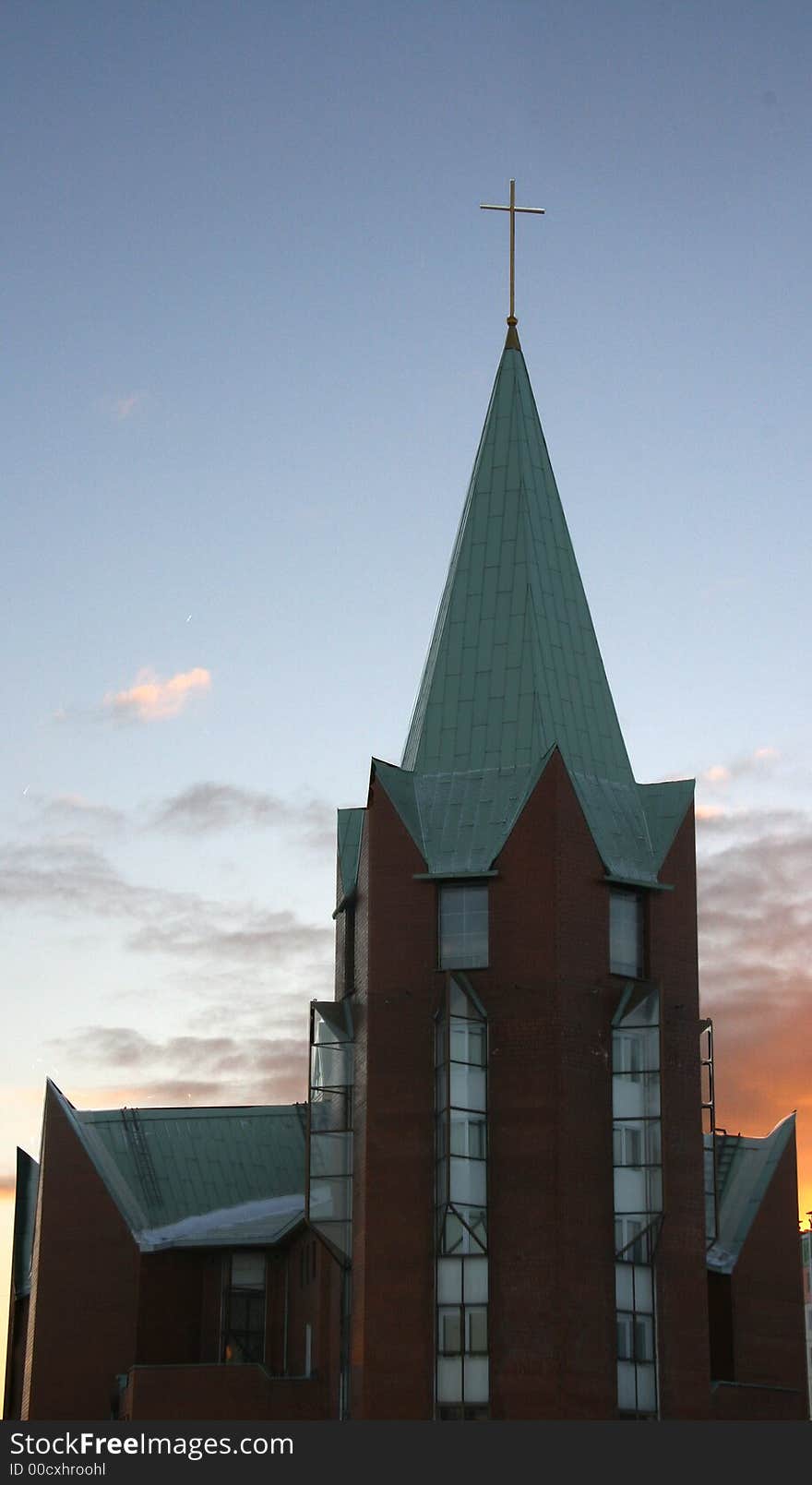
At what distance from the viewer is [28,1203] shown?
7581 centimetres

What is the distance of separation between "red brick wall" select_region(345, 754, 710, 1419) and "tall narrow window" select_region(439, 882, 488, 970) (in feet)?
0.99

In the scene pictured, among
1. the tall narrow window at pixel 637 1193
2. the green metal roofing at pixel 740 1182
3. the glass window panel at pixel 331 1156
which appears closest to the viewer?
the tall narrow window at pixel 637 1193

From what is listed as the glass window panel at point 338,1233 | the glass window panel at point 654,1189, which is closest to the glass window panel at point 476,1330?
the glass window panel at point 338,1233

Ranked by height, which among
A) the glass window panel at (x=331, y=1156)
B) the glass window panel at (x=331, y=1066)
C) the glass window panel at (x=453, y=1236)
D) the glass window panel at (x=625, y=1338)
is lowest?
the glass window panel at (x=625, y=1338)

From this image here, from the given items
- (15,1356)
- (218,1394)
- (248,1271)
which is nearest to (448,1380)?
(218,1394)

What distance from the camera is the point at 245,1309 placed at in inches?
2653

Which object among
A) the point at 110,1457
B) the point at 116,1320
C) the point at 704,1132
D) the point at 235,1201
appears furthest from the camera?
the point at 235,1201

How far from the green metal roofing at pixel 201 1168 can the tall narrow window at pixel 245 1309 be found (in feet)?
2.92

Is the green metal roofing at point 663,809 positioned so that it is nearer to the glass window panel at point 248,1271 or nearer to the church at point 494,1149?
the church at point 494,1149

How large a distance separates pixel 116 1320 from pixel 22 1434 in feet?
69.6

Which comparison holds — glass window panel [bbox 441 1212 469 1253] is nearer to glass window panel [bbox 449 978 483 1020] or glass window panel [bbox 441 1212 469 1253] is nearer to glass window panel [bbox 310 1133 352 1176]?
glass window panel [bbox 310 1133 352 1176]

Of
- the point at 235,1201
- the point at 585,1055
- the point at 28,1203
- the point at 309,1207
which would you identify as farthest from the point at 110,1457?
the point at 28,1203

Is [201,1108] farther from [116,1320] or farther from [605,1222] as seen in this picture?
[605,1222]

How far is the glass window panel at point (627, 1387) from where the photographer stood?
53719 millimetres
